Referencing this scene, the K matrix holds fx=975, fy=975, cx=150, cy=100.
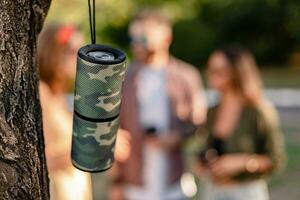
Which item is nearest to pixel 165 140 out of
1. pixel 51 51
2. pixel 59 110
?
pixel 59 110

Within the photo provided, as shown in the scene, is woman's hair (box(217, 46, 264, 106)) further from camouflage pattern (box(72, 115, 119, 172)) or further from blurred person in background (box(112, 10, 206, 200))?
camouflage pattern (box(72, 115, 119, 172))

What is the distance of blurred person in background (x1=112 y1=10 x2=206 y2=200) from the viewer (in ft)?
19.8

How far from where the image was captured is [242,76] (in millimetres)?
5871

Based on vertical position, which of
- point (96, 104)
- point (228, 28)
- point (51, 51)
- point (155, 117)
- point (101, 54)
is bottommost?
point (228, 28)

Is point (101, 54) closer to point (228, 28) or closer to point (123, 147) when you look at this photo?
point (123, 147)

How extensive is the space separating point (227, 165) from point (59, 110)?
1233 mm

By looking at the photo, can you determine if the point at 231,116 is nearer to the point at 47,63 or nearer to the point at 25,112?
the point at 47,63

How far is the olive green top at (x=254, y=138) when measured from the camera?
19.0 ft

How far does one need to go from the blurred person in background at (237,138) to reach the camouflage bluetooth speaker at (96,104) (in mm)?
3081

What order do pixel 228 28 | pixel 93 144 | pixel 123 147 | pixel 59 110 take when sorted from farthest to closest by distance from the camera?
pixel 228 28 < pixel 123 147 < pixel 59 110 < pixel 93 144

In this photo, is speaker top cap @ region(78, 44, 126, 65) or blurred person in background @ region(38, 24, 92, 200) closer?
speaker top cap @ region(78, 44, 126, 65)

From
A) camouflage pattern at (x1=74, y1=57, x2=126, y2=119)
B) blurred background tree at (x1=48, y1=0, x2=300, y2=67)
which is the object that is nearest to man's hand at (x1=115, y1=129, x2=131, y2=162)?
camouflage pattern at (x1=74, y1=57, x2=126, y2=119)

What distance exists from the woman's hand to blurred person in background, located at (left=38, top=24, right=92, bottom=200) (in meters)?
0.99

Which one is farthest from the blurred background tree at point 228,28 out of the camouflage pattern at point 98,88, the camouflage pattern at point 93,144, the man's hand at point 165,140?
the camouflage pattern at point 98,88
